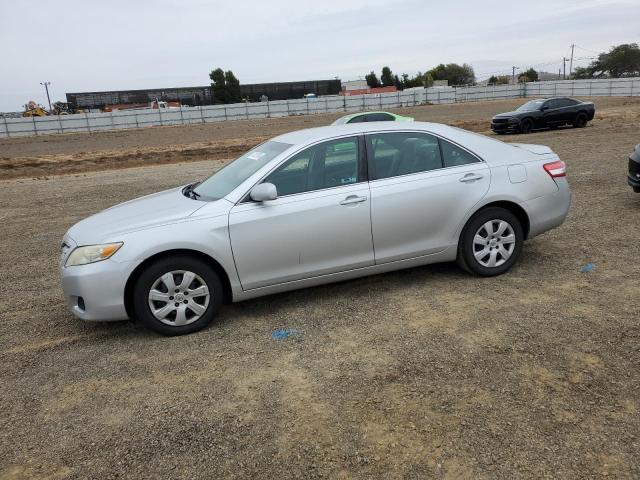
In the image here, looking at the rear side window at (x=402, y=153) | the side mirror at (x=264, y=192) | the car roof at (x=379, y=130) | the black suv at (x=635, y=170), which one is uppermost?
the car roof at (x=379, y=130)

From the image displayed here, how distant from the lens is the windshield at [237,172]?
4.73m

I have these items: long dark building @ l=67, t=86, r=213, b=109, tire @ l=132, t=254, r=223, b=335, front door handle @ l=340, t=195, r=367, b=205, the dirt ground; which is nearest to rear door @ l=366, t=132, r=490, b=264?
front door handle @ l=340, t=195, r=367, b=205

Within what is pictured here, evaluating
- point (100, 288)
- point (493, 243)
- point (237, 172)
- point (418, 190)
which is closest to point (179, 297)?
point (100, 288)

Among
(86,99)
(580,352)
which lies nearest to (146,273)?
(580,352)

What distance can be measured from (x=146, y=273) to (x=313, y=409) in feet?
5.93

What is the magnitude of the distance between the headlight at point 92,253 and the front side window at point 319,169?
1369 mm

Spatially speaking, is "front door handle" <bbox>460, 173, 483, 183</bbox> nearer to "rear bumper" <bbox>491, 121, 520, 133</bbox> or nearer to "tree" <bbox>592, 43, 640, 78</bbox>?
"rear bumper" <bbox>491, 121, 520, 133</bbox>

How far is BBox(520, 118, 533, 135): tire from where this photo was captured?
71.1 ft

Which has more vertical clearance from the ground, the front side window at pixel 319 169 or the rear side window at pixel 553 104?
the front side window at pixel 319 169

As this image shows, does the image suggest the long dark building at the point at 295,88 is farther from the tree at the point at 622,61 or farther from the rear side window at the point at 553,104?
the rear side window at the point at 553,104

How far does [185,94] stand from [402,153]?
4139 inches

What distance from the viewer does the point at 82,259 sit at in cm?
421

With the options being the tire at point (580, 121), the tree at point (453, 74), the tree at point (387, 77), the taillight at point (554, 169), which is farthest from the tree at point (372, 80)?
the taillight at point (554, 169)

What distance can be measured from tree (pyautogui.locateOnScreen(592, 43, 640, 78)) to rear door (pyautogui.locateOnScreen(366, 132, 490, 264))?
114983mm
